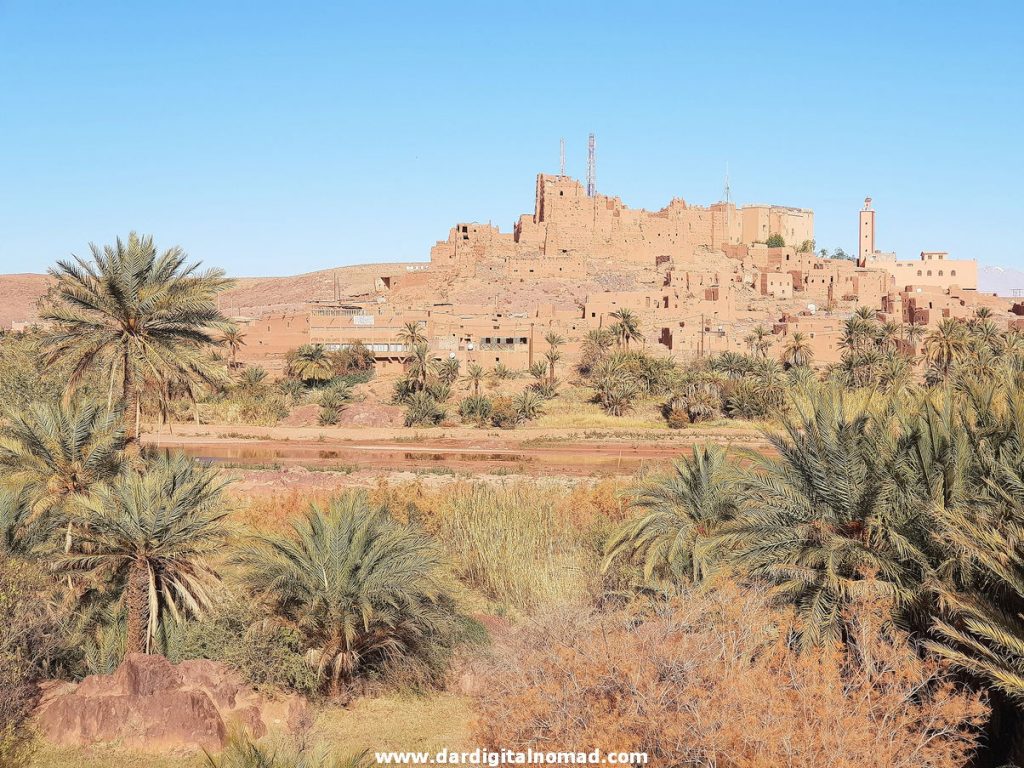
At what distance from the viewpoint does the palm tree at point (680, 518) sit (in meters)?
12.3

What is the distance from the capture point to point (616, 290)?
63.5 m

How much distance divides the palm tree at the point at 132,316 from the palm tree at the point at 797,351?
38.6 metres

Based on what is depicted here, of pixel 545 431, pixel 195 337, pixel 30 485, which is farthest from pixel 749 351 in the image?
pixel 30 485

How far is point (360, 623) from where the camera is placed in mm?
11219

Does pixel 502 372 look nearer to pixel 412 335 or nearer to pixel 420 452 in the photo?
pixel 412 335

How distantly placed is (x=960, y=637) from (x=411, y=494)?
14.1 m

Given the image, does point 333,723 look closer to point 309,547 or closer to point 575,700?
point 309,547

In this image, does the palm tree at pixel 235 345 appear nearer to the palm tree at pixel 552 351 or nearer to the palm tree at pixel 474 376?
the palm tree at pixel 474 376

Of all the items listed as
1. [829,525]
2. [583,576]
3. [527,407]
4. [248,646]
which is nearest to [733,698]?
[829,525]

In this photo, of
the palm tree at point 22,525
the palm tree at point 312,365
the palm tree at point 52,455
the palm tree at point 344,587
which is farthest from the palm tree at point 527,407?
the palm tree at point 22,525

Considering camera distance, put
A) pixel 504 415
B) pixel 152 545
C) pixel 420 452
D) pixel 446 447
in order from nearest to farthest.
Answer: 1. pixel 152 545
2. pixel 420 452
3. pixel 446 447
4. pixel 504 415

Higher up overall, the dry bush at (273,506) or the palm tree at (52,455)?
the palm tree at (52,455)

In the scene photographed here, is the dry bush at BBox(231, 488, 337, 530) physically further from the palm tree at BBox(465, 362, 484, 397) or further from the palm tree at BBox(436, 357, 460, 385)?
the palm tree at BBox(436, 357, 460, 385)

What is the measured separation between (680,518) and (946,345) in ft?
106
